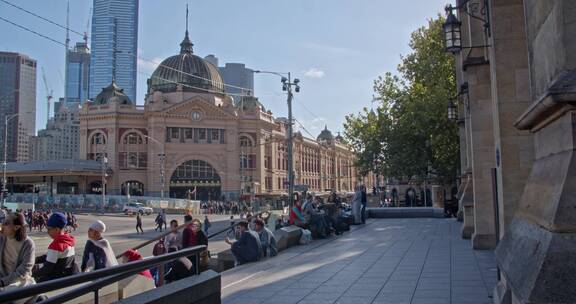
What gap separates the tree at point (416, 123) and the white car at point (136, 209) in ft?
91.1

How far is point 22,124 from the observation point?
9531 centimetres

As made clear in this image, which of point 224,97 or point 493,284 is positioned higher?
point 224,97

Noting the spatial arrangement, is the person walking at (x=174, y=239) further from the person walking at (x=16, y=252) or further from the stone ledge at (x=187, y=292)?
the person walking at (x=16, y=252)

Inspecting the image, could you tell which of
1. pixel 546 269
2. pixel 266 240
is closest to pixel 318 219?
pixel 266 240

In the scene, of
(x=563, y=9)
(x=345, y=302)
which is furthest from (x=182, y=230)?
(x=563, y=9)

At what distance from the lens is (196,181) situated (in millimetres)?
76812

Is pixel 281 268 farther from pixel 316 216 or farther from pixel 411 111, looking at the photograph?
pixel 411 111

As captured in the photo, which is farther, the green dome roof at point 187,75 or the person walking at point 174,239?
the green dome roof at point 187,75

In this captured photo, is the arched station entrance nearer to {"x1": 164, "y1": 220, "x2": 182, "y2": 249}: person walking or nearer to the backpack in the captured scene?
the backpack

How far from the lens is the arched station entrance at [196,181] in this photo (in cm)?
7606

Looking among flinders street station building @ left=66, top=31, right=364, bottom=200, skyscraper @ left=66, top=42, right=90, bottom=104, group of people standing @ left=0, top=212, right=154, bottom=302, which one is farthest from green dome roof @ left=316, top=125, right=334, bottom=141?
group of people standing @ left=0, top=212, right=154, bottom=302

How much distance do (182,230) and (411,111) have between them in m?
22.4

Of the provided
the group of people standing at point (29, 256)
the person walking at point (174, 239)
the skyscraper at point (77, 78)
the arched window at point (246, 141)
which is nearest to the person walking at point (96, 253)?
the group of people standing at point (29, 256)

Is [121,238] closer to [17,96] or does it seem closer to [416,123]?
[416,123]
